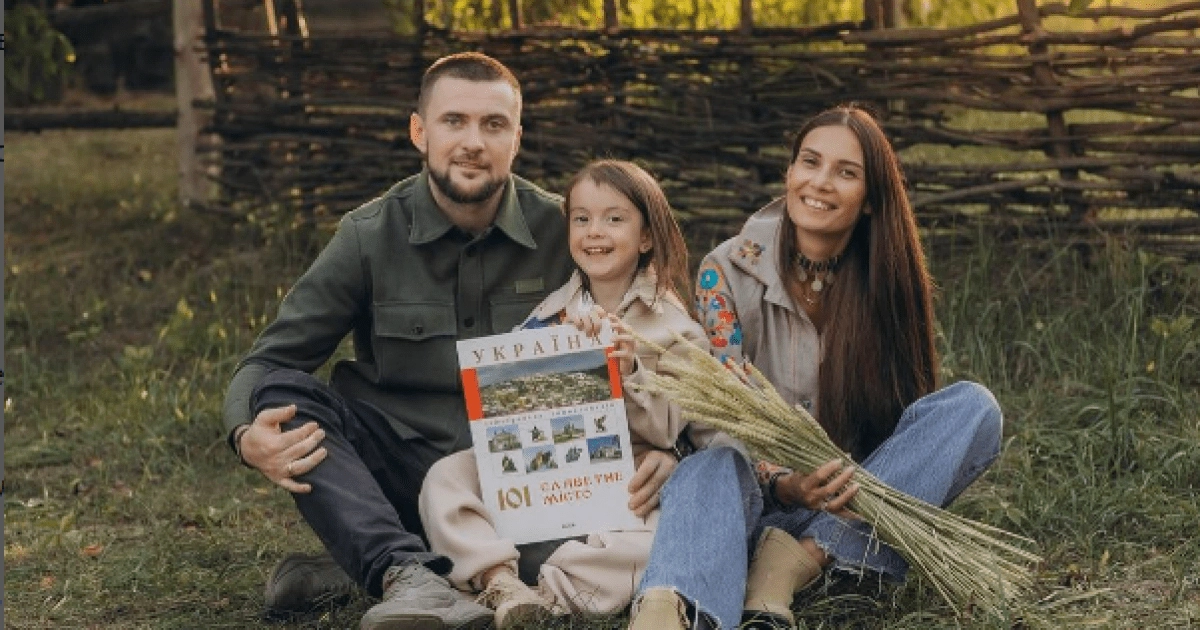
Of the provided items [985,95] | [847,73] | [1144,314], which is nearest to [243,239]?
[847,73]

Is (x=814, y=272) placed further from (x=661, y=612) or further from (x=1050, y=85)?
(x=1050, y=85)

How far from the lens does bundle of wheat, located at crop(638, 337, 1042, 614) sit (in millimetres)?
3475

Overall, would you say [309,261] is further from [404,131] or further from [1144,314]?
[1144,314]

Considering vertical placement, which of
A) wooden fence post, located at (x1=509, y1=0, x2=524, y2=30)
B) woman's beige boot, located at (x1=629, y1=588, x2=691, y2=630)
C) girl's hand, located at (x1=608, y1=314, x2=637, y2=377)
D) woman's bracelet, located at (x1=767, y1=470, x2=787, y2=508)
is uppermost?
wooden fence post, located at (x1=509, y1=0, x2=524, y2=30)

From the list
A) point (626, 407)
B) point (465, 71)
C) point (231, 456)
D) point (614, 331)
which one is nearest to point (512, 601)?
point (626, 407)

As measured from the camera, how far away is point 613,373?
12.1 feet

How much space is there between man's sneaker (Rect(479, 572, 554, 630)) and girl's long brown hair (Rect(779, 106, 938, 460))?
716mm

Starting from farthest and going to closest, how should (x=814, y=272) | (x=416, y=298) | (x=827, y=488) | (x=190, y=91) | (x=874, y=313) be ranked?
1. (x=190, y=91)
2. (x=416, y=298)
3. (x=814, y=272)
4. (x=874, y=313)
5. (x=827, y=488)

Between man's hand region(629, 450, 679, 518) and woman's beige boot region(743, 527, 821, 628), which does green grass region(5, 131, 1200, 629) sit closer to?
woman's beige boot region(743, 527, 821, 628)

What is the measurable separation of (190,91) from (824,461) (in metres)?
5.27

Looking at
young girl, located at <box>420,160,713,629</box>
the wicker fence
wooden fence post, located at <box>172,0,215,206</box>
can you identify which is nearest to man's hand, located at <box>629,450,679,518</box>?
young girl, located at <box>420,160,713,629</box>

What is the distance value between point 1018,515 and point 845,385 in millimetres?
863

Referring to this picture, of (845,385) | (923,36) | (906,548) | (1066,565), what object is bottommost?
(1066,565)

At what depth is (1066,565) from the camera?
13.7 ft
